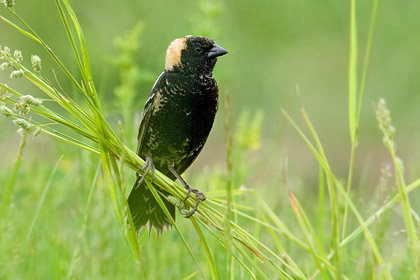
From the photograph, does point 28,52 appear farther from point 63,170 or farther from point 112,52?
point 63,170

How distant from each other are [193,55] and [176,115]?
287mm

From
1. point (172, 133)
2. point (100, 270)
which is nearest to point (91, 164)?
point (172, 133)

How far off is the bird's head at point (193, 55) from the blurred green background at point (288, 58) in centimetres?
309

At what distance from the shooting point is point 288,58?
27.2 feet

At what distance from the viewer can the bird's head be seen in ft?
9.44

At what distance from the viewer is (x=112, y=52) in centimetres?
744

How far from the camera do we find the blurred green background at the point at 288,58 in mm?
A: 6914

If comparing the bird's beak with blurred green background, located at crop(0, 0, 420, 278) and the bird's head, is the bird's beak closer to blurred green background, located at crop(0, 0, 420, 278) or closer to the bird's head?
the bird's head

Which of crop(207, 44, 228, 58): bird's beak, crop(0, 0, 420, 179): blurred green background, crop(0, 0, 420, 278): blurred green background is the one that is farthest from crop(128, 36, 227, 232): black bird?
crop(0, 0, 420, 179): blurred green background

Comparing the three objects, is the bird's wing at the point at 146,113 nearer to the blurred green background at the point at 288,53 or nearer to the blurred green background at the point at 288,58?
the blurred green background at the point at 288,58

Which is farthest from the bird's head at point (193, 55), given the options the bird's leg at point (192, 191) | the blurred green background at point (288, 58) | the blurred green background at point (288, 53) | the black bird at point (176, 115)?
the blurred green background at point (288, 53)

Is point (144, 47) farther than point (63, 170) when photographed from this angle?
Yes

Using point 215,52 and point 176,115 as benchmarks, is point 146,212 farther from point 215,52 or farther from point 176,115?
point 215,52

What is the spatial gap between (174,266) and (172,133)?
0.50 m
